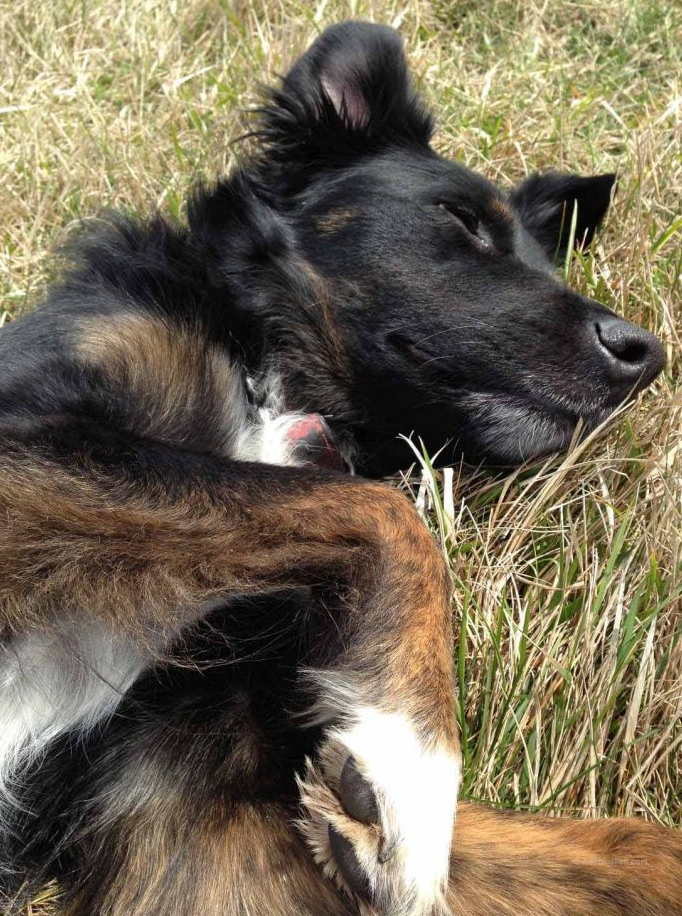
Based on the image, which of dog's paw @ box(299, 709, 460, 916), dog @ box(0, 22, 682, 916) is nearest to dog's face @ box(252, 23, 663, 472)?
dog @ box(0, 22, 682, 916)

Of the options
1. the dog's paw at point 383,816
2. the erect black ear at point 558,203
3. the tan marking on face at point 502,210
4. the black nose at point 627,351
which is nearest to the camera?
the dog's paw at point 383,816

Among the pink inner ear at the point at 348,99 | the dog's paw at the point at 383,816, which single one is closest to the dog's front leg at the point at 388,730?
the dog's paw at the point at 383,816

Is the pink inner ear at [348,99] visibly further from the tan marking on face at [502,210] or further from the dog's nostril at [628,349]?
the dog's nostril at [628,349]

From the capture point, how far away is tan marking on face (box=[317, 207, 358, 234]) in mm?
3516

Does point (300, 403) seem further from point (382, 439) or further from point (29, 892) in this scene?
point (29, 892)

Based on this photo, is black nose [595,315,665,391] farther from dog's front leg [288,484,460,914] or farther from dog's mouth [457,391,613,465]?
dog's front leg [288,484,460,914]

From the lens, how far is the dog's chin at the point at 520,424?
10.3ft

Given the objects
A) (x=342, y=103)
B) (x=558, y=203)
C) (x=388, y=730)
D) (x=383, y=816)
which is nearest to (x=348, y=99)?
(x=342, y=103)

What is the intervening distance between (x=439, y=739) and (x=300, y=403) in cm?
144

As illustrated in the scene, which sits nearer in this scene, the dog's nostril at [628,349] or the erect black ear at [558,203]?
the dog's nostril at [628,349]

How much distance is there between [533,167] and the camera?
4.90 meters

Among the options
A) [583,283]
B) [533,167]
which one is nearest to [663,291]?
[583,283]

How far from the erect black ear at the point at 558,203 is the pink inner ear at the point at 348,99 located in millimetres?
737

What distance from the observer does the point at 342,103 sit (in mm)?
3807
